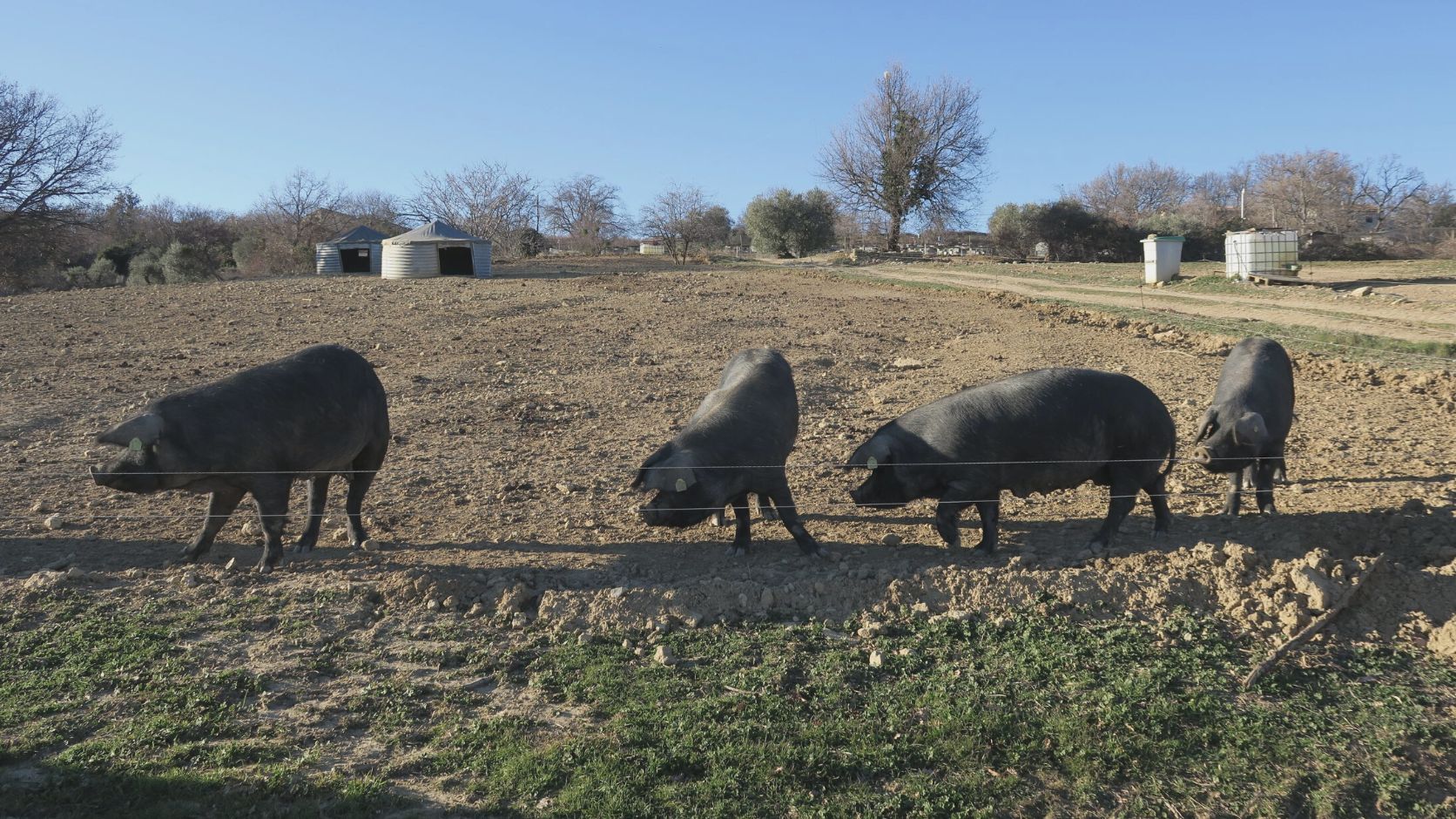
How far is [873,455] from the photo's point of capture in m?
8.45

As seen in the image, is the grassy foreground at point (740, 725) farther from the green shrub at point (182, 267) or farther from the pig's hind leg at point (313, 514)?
the green shrub at point (182, 267)

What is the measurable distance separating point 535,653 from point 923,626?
8.80ft

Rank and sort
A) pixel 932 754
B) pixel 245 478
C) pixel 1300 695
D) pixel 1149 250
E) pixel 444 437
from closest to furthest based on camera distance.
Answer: pixel 932 754, pixel 1300 695, pixel 245 478, pixel 444 437, pixel 1149 250

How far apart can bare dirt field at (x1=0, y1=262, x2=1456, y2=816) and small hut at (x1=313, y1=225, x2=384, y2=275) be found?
29.7 metres

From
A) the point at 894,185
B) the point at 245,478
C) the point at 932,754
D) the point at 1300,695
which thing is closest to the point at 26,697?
the point at 245,478

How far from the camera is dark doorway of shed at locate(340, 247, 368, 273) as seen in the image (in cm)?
4303

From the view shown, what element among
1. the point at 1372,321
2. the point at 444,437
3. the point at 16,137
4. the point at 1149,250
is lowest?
the point at 444,437

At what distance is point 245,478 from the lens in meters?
A: 7.85

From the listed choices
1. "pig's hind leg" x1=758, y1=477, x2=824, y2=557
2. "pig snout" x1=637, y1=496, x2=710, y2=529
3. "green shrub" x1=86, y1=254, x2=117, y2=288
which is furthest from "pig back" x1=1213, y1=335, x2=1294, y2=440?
"green shrub" x1=86, y1=254, x2=117, y2=288

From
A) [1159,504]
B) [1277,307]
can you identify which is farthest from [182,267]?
[1159,504]

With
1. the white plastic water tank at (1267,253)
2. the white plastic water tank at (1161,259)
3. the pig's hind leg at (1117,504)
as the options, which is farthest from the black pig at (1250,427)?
the white plastic water tank at (1161,259)

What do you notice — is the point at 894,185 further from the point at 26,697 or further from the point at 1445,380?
the point at 26,697

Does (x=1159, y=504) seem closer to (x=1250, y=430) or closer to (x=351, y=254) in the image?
(x=1250, y=430)

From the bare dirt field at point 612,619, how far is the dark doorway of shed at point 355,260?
1216 inches
